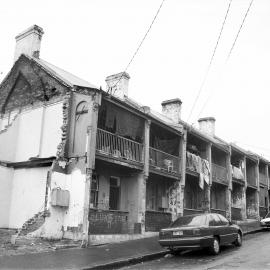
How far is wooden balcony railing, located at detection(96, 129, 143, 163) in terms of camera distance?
17234 mm

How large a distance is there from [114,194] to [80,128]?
448cm

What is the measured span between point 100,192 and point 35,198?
10.4ft

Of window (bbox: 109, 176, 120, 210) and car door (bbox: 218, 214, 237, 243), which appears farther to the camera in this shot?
window (bbox: 109, 176, 120, 210)

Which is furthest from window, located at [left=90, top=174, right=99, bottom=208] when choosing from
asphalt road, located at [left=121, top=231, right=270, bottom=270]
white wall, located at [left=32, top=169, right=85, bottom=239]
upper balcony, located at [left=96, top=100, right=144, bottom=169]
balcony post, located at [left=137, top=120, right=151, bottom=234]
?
asphalt road, located at [left=121, top=231, right=270, bottom=270]

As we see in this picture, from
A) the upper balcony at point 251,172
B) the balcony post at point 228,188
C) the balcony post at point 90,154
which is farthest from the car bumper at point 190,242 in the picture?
the upper balcony at point 251,172

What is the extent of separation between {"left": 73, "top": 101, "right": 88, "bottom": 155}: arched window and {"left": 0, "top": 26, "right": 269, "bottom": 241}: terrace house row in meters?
0.04

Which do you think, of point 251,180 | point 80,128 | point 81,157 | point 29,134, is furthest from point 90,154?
point 251,180

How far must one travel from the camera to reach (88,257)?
12500 millimetres

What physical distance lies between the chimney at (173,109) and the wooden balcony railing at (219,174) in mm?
4507

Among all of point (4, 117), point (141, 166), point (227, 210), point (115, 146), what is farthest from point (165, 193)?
point (4, 117)

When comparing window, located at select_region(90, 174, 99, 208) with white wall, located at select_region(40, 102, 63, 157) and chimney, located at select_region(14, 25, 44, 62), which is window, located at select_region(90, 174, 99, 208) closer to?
white wall, located at select_region(40, 102, 63, 157)

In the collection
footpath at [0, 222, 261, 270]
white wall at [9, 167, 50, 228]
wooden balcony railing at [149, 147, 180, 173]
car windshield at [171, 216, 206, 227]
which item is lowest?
footpath at [0, 222, 261, 270]

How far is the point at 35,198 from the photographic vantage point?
56.2 feet

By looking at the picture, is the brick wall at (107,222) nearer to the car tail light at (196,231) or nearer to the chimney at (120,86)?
the car tail light at (196,231)
